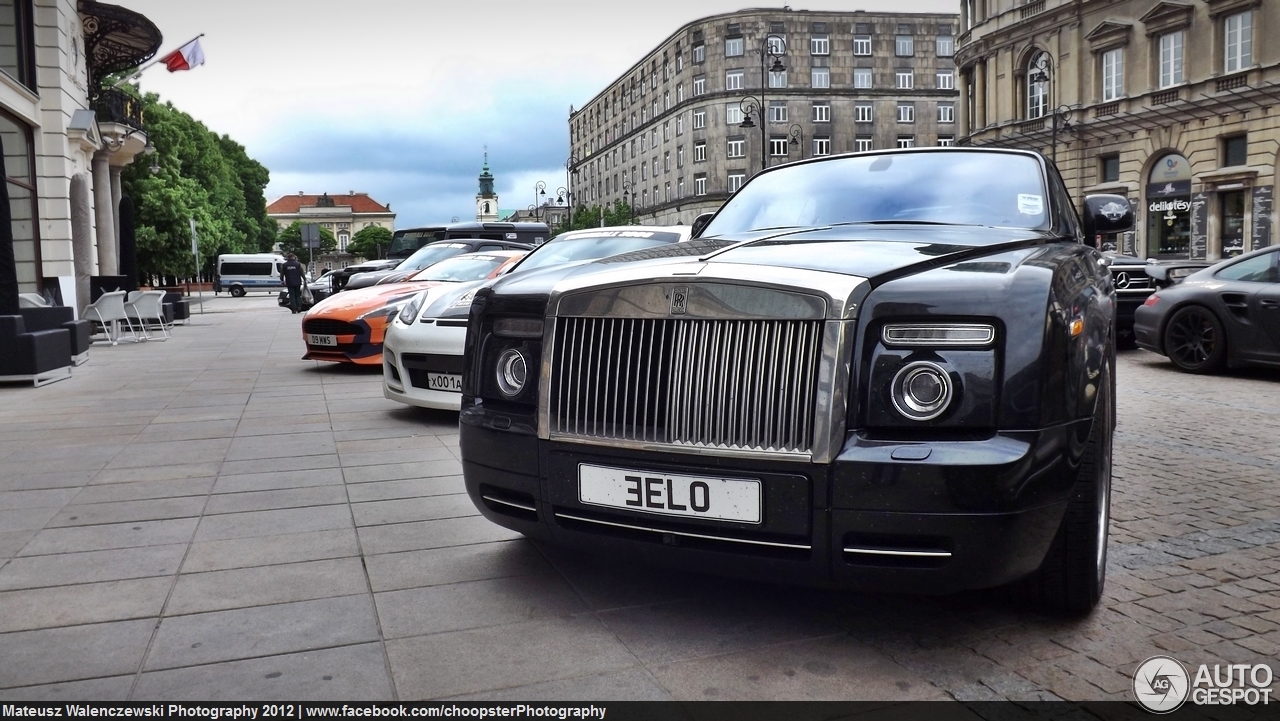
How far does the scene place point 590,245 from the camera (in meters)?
8.43

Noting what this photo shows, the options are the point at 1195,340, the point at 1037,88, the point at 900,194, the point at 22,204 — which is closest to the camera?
the point at 900,194

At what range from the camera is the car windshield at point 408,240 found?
30.2m

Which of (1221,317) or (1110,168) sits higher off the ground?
(1110,168)

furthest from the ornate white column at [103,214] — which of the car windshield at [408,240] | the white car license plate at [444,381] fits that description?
the white car license plate at [444,381]

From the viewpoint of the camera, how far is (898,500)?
278 cm

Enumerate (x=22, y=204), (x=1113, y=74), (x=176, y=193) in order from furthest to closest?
(x=176, y=193) → (x=1113, y=74) → (x=22, y=204)

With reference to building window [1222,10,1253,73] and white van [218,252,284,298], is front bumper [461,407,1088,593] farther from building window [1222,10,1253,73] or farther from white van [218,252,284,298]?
white van [218,252,284,298]

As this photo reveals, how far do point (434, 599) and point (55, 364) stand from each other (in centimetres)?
996

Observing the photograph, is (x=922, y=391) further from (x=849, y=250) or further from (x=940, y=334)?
(x=849, y=250)

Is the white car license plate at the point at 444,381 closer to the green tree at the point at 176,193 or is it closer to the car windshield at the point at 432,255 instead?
the car windshield at the point at 432,255

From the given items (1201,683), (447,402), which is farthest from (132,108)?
(1201,683)

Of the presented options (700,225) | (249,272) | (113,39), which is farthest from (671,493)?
(249,272)

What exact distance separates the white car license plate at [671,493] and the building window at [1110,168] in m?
40.5

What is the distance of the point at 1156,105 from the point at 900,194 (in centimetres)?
3653
